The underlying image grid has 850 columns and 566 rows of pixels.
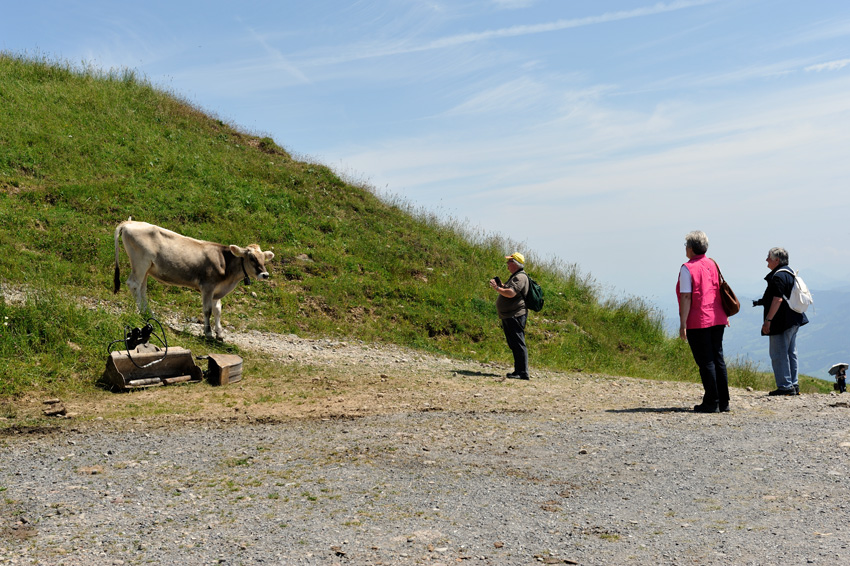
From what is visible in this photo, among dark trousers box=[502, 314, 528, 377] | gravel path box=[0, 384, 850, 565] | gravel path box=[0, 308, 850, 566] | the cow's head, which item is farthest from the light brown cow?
gravel path box=[0, 384, 850, 565]

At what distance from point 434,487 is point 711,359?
4613 millimetres

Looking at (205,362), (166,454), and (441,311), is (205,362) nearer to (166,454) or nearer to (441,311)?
(166,454)

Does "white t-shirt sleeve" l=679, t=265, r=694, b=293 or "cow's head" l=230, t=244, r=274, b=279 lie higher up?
"cow's head" l=230, t=244, r=274, b=279

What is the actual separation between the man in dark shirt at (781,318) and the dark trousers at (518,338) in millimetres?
3763

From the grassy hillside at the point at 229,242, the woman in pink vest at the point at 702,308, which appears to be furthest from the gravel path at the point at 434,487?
the grassy hillside at the point at 229,242

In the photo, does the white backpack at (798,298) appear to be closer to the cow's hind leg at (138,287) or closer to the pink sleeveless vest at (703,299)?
the pink sleeveless vest at (703,299)

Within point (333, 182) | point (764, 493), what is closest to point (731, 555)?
point (764, 493)

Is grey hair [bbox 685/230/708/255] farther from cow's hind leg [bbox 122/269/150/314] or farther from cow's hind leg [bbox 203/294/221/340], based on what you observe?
cow's hind leg [bbox 122/269/150/314]

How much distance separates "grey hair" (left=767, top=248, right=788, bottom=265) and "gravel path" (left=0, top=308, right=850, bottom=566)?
210cm

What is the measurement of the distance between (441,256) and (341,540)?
16947mm

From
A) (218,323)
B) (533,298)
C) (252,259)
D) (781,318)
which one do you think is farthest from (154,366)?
(781,318)

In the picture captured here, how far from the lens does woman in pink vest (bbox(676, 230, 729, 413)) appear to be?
862 cm

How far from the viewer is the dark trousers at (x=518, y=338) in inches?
485

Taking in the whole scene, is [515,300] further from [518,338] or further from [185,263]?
[185,263]
